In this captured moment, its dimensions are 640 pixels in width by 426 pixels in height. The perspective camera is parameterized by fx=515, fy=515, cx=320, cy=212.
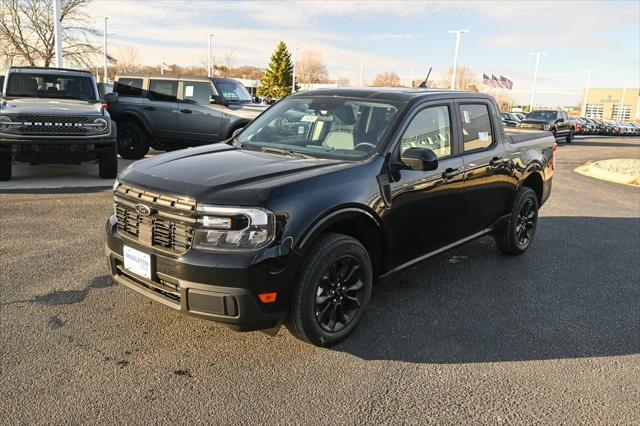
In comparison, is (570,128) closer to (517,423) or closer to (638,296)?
(638,296)

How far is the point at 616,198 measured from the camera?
1040 centimetres

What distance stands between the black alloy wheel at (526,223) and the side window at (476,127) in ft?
3.67

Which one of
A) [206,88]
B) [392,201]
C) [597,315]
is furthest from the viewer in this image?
[206,88]

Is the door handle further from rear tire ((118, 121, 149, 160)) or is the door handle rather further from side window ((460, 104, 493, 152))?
rear tire ((118, 121, 149, 160))

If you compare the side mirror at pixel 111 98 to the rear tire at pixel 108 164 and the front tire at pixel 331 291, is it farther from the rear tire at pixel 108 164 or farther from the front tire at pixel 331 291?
the front tire at pixel 331 291

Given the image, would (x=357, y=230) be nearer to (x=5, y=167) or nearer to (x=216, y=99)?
(x=5, y=167)

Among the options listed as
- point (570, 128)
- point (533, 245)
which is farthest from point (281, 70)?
point (533, 245)

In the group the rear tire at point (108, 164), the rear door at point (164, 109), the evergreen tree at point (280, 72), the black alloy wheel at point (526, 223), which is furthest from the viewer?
the evergreen tree at point (280, 72)

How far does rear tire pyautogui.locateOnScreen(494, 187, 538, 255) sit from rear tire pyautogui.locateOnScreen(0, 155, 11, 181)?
794 cm

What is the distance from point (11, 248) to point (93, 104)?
4.84m

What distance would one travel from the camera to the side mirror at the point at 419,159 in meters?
3.72

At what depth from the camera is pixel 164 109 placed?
12.3 metres

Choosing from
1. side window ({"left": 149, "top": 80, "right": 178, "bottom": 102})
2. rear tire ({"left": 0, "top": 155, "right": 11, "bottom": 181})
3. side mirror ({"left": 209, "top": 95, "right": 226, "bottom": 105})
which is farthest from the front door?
side window ({"left": 149, "top": 80, "right": 178, "bottom": 102})

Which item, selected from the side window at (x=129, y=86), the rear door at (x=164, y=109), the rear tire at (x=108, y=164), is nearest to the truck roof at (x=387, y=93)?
the rear tire at (x=108, y=164)
